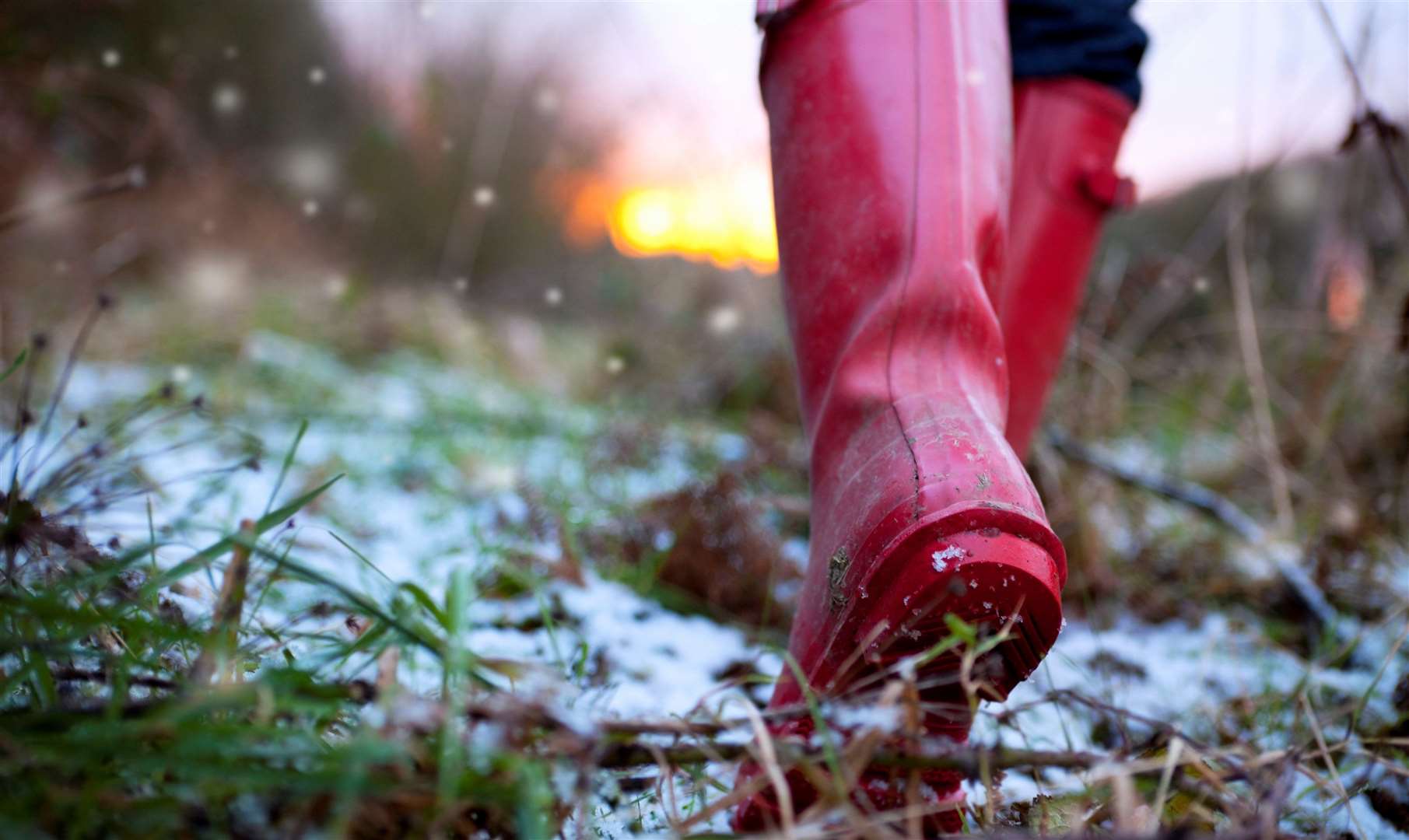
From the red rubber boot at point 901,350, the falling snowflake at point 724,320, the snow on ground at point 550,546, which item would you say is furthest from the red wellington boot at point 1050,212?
the falling snowflake at point 724,320

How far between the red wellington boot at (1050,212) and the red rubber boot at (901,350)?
0.74 feet

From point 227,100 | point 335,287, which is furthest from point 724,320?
point 227,100

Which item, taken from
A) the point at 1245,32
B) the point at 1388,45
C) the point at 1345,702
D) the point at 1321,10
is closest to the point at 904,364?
the point at 1321,10

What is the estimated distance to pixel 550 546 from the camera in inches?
59.5

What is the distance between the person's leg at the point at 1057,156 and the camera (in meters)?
1.16

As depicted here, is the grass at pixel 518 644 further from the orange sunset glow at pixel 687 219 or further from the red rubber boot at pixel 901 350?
the orange sunset glow at pixel 687 219

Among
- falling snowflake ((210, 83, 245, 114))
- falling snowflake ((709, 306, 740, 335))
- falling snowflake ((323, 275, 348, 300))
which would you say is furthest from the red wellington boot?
falling snowflake ((210, 83, 245, 114))

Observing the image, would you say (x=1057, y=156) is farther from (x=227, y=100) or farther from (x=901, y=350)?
(x=227, y=100)

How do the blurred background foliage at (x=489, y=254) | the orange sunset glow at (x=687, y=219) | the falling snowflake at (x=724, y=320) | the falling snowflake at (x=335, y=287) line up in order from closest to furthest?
the blurred background foliage at (x=489, y=254) → the orange sunset glow at (x=687, y=219) → the falling snowflake at (x=724, y=320) → the falling snowflake at (x=335, y=287)

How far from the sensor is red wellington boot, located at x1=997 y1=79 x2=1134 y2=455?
46.4 inches

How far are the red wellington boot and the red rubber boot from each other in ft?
0.74

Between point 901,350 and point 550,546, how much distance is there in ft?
2.75

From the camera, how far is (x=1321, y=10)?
3.41ft

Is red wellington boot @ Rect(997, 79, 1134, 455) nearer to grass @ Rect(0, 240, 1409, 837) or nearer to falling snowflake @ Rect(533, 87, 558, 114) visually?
grass @ Rect(0, 240, 1409, 837)
